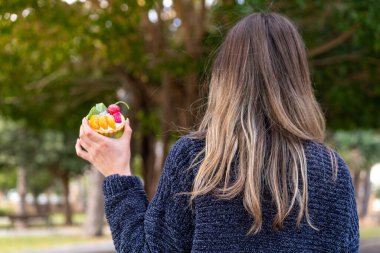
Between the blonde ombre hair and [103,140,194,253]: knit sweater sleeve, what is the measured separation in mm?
66

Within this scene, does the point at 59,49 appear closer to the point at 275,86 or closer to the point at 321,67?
the point at 321,67

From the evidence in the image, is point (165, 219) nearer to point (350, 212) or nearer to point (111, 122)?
point (111, 122)

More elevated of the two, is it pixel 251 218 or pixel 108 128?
pixel 108 128

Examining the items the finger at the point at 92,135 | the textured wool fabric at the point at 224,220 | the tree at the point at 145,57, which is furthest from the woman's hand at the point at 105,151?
the tree at the point at 145,57

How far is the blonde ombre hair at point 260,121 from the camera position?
1940 mm

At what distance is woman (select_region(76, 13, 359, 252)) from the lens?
6.38ft

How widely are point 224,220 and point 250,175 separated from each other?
0.16m

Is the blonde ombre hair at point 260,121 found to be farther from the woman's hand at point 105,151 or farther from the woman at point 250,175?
the woman's hand at point 105,151

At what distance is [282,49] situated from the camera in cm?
211

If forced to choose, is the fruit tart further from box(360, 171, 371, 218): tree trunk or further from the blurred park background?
box(360, 171, 371, 218): tree trunk

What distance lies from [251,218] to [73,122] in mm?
13505

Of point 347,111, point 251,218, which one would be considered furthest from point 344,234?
point 347,111

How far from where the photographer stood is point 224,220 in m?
1.95

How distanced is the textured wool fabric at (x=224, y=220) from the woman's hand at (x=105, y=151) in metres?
0.14
